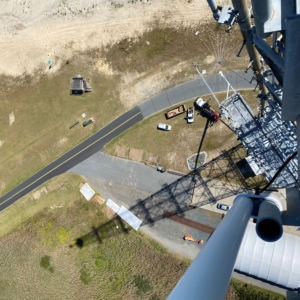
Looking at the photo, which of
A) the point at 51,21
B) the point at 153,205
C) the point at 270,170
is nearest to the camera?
the point at 270,170

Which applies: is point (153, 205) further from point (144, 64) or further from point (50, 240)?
point (144, 64)

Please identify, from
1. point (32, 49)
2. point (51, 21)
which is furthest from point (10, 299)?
point (51, 21)

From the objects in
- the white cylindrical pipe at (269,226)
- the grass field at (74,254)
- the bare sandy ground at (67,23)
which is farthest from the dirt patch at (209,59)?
the white cylindrical pipe at (269,226)

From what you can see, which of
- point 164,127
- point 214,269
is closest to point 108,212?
point 164,127

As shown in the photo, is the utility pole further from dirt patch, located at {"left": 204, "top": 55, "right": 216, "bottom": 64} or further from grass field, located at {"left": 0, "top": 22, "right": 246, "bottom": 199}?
grass field, located at {"left": 0, "top": 22, "right": 246, "bottom": 199}

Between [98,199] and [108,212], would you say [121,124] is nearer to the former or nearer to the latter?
[98,199]

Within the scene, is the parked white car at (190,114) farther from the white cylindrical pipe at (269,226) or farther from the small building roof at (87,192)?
the white cylindrical pipe at (269,226)

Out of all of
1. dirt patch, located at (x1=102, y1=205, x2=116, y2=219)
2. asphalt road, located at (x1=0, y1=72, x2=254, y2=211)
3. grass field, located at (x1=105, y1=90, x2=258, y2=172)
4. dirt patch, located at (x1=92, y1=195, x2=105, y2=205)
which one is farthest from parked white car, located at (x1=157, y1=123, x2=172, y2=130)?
dirt patch, located at (x1=102, y1=205, x2=116, y2=219)
